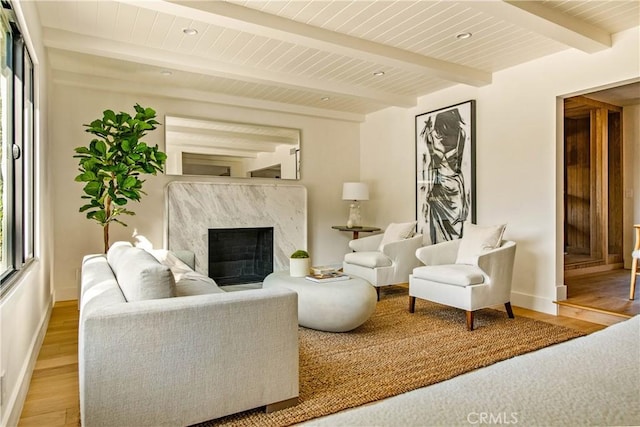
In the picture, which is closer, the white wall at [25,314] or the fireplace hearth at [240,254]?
the white wall at [25,314]

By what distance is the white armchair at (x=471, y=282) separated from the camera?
3230mm

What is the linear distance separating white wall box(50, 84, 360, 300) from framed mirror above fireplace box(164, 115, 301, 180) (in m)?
0.10

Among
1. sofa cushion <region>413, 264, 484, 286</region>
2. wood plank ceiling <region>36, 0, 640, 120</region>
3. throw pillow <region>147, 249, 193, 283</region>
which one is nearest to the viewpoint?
wood plank ceiling <region>36, 0, 640, 120</region>

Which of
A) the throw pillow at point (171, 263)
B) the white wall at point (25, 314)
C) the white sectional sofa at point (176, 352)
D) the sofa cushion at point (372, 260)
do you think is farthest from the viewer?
the sofa cushion at point (372, 260)

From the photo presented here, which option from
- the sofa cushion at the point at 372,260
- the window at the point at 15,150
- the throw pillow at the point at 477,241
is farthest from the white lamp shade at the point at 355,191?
the window at the point at 15,150

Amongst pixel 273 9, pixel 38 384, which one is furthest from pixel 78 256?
pixel 273 9

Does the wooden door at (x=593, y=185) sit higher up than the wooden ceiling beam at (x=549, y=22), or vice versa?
the wooden ceiling beam at (x=549, y=22)

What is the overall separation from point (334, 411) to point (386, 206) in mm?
4148

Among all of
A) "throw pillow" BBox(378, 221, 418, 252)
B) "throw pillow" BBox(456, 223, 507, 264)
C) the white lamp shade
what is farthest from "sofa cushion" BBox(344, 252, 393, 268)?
the white lamp shade

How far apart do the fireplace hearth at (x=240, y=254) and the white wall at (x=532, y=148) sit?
283cm

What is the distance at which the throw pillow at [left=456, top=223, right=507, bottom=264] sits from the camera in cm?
360

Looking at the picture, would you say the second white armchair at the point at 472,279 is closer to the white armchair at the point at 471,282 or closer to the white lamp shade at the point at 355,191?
the white armchair at the point at 471,282

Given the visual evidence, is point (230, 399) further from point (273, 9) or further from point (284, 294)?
point (273, 9)

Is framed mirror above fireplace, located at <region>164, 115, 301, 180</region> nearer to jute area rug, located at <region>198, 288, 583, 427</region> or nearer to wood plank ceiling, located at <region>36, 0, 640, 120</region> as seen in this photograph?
wood plank ceiling, located at <region>36, 0, 640, 120</region>
